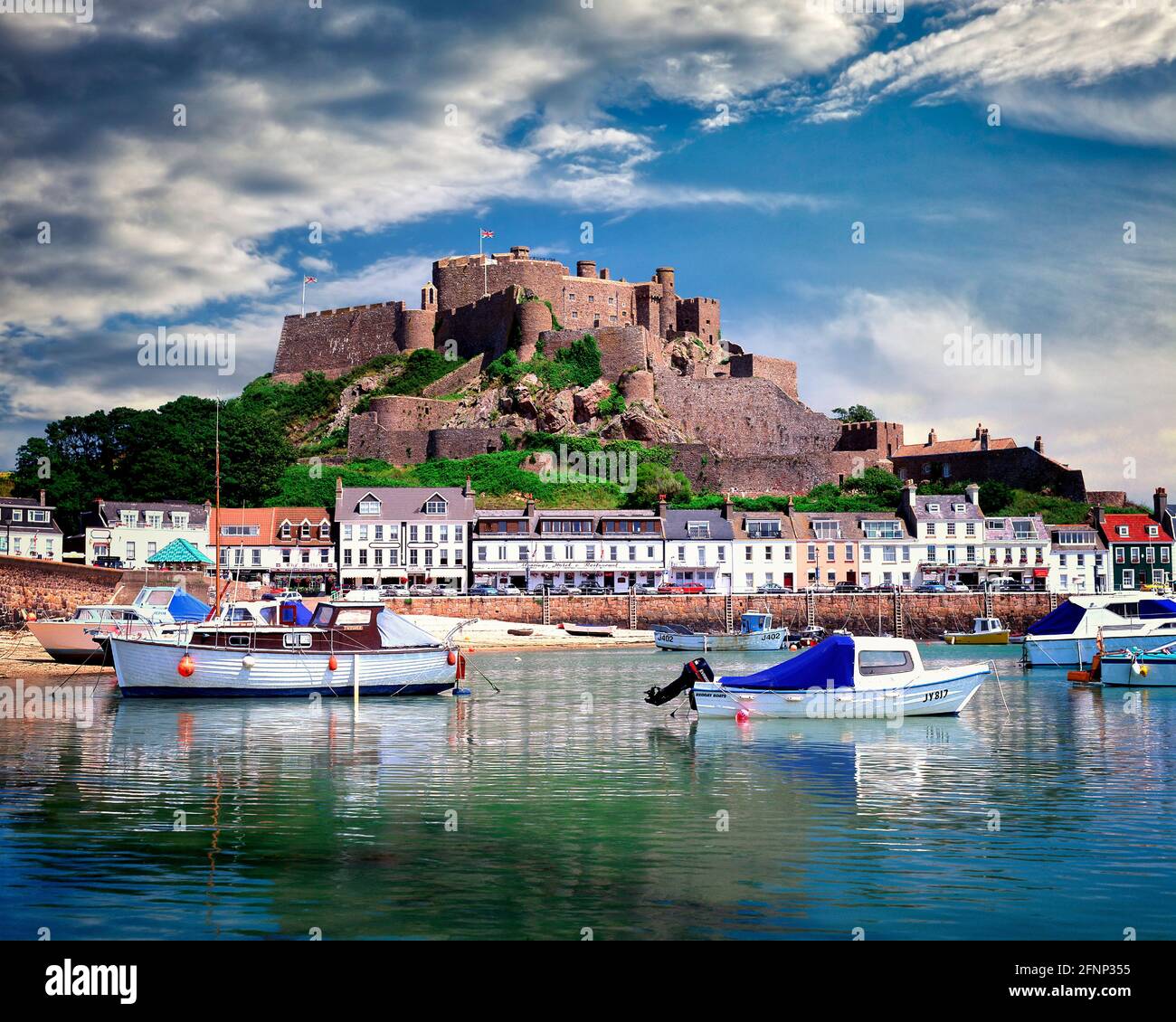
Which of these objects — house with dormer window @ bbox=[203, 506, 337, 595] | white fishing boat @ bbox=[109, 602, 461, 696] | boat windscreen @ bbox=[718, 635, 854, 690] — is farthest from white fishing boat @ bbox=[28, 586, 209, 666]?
house with dormer window @ bbox=[203, 506, 337, 595]

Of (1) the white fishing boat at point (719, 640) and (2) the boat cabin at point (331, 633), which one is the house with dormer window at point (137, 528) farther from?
(2) the boat cabin at point (331, 633)

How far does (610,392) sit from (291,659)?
207 feet

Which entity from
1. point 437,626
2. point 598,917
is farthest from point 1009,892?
point 437,626

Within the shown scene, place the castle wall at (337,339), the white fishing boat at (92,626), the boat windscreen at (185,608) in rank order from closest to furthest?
the white fishing boat at (92,626), the boat windscreen at (185,608), the castle wall at (337,339)

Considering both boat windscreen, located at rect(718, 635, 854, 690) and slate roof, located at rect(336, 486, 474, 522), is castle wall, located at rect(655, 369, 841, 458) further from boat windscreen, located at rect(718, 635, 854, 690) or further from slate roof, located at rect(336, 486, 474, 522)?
boat windscreen, located at rect(718, 635, 854, 690)

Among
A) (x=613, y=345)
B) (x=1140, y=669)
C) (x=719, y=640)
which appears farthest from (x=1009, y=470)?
(x=1140, y=669)

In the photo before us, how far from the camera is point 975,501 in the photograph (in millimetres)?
73688

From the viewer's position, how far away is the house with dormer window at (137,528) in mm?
67375

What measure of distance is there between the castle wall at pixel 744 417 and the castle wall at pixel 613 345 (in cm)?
270

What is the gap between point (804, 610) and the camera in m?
65.4

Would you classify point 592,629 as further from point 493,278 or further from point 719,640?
point 493,278

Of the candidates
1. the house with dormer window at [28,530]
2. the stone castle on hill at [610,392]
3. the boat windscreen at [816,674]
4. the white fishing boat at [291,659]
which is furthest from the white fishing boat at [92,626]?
the stone castle on hill at [610,392]

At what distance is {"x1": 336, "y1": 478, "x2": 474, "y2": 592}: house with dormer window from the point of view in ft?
222
